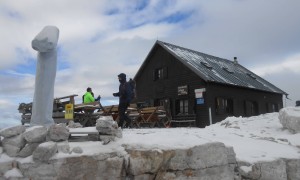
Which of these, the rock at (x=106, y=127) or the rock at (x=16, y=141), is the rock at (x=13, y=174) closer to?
the rock at (x=16, y=141)

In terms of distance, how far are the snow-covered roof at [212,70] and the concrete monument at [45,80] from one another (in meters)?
16.2

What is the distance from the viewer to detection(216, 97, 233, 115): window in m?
23.4

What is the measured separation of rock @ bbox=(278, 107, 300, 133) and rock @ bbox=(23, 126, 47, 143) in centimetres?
648

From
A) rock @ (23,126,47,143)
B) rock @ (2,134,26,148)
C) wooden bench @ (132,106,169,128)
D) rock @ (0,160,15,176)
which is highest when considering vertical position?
wooden bench @ (132,106,169,128)

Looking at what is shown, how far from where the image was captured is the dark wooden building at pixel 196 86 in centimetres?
2273

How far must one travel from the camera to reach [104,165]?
5434 millimetres

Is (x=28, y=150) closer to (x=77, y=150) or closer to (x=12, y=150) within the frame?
(x=12, y=150)

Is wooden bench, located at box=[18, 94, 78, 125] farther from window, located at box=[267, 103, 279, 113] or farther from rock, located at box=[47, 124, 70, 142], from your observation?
window, located at box=[267, 103, 279, 113]

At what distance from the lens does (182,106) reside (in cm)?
2414

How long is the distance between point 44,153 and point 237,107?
21.6 metres

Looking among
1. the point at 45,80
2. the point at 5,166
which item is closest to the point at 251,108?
the point at 45,80

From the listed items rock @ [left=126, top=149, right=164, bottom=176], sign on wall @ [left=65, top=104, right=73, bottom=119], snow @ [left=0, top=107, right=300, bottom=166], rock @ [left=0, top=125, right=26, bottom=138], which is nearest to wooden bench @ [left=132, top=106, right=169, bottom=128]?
sign on wall @ [left=65, top=104, right=73, bottom=119]

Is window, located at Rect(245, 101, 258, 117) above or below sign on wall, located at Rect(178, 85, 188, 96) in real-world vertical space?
below

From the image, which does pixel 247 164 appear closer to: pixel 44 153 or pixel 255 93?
pixel 44 153
